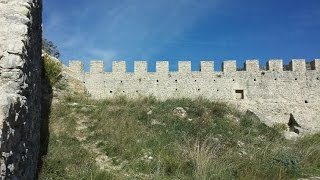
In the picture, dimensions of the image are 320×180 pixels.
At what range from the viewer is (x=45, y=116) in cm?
1115

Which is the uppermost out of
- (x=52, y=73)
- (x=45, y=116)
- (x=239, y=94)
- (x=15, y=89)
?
(x=52, y=73)

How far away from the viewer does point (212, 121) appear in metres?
12.7

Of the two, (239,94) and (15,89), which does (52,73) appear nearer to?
(15,89)

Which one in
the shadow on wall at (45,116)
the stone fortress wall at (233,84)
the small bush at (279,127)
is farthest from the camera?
the stone fortress wall at (233,84)

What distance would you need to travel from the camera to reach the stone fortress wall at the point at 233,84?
23203 mm

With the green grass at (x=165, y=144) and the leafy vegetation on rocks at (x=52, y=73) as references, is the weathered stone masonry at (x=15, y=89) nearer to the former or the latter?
the green grass at (x=165, y=144)

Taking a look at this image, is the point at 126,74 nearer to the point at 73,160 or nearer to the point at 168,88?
the point at 168,88

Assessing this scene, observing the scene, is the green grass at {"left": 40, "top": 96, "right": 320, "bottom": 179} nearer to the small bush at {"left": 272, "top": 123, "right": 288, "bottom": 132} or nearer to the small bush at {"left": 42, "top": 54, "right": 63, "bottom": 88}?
the small bush at {"left": 42, "top": 54, "right": 63, "bottom": 88}

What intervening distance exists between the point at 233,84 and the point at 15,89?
19.3 metres

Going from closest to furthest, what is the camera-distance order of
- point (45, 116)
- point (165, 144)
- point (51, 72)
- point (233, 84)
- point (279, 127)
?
point (165, 144) < point (45, 116) < point (51, 72) < point (279, 127) < point (233, 84)

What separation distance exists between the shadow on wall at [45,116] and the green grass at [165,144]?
141 millimetres

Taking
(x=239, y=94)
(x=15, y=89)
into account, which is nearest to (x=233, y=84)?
(x=239, y=94)

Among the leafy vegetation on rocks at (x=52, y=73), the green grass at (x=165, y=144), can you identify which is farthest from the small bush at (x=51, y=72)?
the green grass at (x=165, y=144)

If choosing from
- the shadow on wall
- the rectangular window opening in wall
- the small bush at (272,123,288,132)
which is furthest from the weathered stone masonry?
the rectangular window opening in wall
